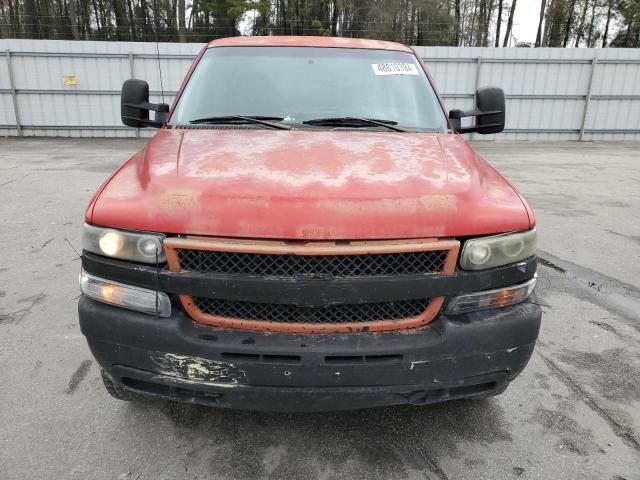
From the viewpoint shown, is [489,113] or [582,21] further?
[582,21]

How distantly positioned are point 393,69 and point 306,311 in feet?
7.04

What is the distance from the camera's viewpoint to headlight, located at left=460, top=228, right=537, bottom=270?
197cm

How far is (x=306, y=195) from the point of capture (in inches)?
75.9

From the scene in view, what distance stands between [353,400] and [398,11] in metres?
25.7

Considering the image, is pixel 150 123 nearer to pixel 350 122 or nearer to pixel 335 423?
pixel 350 122

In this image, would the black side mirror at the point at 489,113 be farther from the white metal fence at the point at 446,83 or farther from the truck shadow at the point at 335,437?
the white metal fence at the point at 446,83

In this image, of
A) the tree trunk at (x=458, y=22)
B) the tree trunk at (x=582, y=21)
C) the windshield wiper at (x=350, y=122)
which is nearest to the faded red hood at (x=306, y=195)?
the windshield wiper at (x=350, y=122)

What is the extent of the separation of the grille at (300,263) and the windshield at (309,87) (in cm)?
128

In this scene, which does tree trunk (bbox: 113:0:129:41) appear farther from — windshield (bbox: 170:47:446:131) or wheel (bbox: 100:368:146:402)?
wheel (bbox: 100:368:146:402)

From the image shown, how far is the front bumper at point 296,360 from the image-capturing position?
1.88 m

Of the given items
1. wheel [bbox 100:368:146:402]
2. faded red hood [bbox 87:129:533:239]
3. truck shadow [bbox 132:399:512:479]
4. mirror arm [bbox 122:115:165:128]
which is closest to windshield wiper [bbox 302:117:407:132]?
faded red hood [bbox 87:129:533:239]

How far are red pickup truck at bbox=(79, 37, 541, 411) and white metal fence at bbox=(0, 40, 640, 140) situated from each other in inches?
544

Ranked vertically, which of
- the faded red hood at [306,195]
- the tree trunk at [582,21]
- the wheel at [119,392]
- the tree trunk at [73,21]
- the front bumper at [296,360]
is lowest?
the wheel at [119,392]

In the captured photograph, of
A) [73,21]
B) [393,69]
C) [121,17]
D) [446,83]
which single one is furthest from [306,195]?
[121,17]
